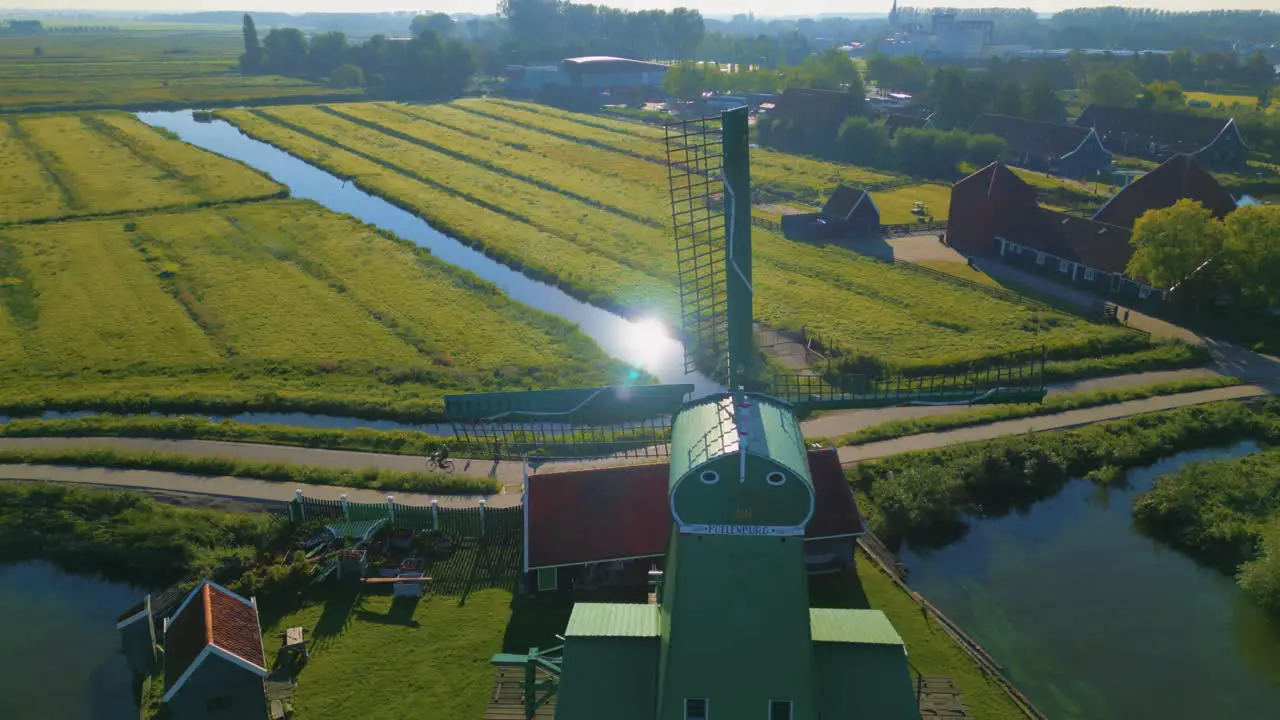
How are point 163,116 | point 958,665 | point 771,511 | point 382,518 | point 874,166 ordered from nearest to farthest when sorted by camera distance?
point 771,511 < point 958,665 < point 382,518 < point 874,166 < point 163,116

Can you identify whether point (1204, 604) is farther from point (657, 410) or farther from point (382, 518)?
point (382, 518)

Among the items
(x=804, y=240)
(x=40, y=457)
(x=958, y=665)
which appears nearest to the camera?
(x=958, y=665)

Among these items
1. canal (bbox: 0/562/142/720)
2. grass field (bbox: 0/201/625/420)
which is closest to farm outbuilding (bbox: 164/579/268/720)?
canal (bbox: 0/562/142/720)

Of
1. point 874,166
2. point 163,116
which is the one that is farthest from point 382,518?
point 163,116

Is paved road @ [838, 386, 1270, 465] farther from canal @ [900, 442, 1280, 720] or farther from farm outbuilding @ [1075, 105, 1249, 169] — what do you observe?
farm outbuilding @ [1075, 105, 1249, 169]

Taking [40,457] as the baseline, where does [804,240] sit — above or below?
above

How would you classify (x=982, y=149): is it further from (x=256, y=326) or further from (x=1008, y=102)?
(x=256, y=326)
